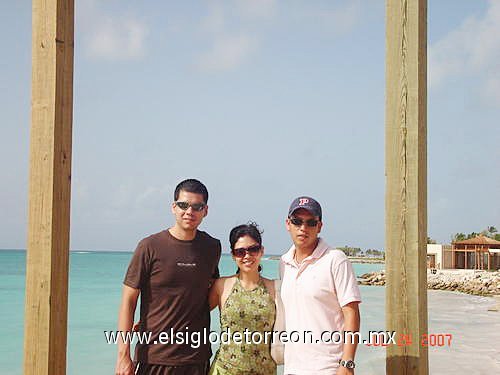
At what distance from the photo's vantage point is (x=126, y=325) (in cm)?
318

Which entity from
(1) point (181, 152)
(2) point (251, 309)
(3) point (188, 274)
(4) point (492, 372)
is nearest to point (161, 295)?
(3) point (188, 274)

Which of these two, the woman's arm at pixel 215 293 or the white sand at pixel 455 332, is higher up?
the woman's arm at pixel 215 293

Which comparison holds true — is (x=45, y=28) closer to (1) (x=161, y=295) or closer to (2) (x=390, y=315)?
(1) (x=161, y=295)

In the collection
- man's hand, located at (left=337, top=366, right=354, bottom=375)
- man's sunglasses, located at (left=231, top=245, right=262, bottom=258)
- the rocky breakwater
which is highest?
man's sunglasses, located at (left=231, top=245, right=262, bottom=258)

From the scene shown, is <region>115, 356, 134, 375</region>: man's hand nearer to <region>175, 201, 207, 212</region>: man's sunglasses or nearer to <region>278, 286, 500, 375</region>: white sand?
<region>175, 201, 207, 212</region>: man's sunglasses

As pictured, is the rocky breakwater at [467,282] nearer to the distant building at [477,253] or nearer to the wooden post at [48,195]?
the distant building at [477,253]

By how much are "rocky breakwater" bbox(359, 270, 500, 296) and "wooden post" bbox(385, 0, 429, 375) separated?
25.8 metres

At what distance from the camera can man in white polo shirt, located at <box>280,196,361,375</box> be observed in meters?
2.86

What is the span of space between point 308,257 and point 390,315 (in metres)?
0.44

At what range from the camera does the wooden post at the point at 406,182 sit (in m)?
2.78

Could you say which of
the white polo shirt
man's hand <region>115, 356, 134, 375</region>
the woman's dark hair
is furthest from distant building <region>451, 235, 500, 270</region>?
man's hand <region>115, 356, 134, 375</region>

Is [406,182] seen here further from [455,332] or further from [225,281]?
[455,332]

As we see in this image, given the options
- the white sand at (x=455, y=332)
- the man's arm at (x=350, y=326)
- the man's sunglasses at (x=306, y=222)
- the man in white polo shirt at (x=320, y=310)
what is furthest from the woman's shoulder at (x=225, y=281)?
the white sand at (x=455, y=332)

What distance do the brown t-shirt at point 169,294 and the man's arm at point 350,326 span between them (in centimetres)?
72
